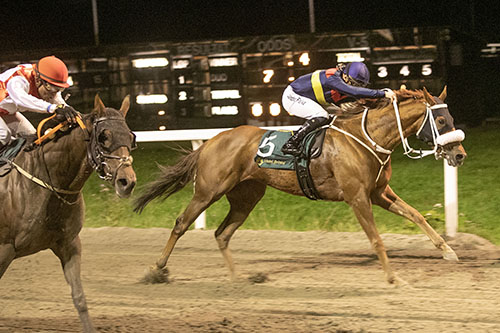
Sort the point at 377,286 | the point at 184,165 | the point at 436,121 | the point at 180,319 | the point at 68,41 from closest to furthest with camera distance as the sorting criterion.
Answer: the point at 180,319
the point at 377,286
the point at 436,121
the point at 184,165
the point at 68,41

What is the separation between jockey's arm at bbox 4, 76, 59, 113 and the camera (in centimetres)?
438

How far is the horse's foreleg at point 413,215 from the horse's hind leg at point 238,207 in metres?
1.10

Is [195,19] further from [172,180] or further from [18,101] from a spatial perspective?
[18,101]

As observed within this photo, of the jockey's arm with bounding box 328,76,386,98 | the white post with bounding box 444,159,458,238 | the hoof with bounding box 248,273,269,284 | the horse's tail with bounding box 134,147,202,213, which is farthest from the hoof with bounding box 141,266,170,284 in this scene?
the white post with bounding box 444,159,458,238

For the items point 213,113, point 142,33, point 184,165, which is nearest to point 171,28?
point 142,33

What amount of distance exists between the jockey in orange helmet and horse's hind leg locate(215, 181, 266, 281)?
2149mm

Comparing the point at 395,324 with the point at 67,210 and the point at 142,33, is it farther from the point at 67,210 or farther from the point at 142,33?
the point at 142,33

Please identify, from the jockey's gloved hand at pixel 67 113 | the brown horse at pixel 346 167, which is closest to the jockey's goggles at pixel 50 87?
the jockey's gloved hand at pixel 67 113

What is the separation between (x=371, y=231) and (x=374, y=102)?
124 cm

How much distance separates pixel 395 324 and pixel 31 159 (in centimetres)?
248

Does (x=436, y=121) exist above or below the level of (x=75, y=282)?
above

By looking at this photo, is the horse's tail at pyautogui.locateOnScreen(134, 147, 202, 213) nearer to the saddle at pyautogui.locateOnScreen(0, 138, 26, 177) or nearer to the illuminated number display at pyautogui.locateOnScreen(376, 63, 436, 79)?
the saddle at pyautogui.locateOnScreen(0, 138, 26, 177)

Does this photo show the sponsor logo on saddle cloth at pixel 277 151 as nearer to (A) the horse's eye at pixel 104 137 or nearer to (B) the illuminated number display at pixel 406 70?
(A) the horse's eye at pixel 104 137

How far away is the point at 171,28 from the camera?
20672 mm
